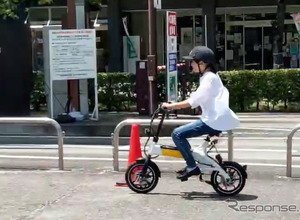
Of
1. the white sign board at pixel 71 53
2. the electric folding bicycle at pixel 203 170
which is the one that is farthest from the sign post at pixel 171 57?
the electric folding bicycle at pixel 203 170

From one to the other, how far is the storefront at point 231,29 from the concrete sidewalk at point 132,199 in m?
20.1

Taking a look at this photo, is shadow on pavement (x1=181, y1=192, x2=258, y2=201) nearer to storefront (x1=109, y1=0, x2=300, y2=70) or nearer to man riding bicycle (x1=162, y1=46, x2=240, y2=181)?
man riding bicycle (x1=162, y1=46, x2=240, y2=181)

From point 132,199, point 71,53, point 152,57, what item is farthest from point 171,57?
point 132,199

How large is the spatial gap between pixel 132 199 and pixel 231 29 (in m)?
22.9

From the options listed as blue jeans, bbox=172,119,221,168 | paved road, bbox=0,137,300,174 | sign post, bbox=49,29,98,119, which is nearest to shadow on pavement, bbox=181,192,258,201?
blue jeans, bbox=172,119,221,168

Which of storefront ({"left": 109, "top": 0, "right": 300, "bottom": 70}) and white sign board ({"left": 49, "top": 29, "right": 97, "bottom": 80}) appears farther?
storefront ({"left": 109, "top": 0, "right": 300, "bottom": 70})

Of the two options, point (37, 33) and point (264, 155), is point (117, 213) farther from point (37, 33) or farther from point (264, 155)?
point (37, 33)

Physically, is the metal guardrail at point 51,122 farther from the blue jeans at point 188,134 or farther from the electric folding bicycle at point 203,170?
the blue jeans at point 188,134

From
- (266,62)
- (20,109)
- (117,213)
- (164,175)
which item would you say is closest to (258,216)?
(117,213)

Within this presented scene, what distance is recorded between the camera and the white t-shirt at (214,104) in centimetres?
698

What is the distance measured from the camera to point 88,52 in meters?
14.9

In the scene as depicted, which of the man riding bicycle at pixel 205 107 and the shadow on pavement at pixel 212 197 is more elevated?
the man riding bicycle at pixel 205 107

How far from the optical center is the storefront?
28.2 m

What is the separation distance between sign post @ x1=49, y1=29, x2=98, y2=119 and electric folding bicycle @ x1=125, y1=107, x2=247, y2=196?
25.5ft
